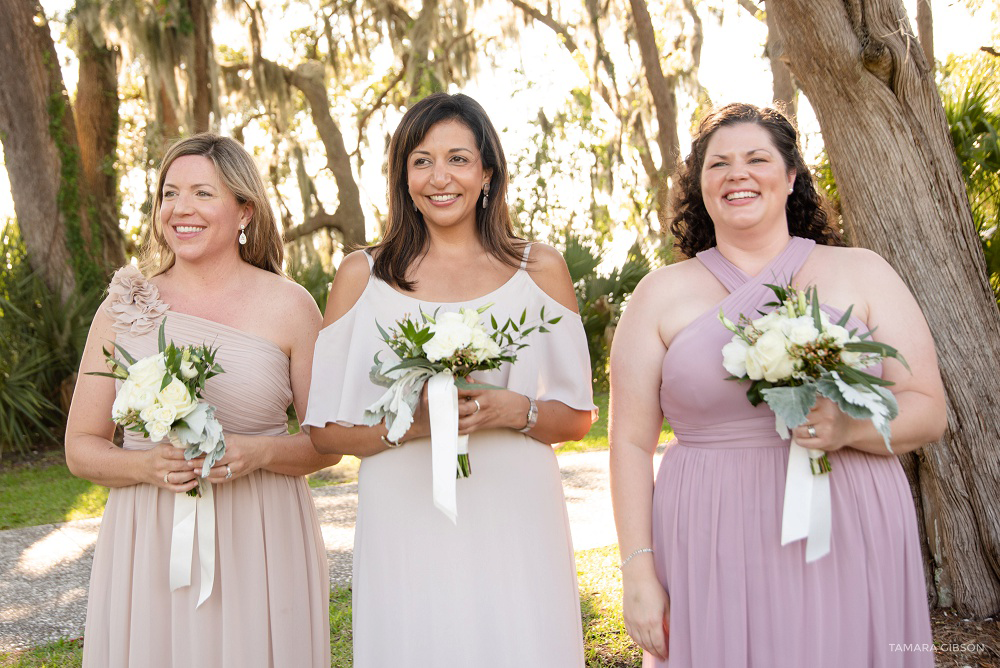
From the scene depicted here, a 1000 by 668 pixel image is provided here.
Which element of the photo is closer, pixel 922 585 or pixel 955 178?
pixel 922 585

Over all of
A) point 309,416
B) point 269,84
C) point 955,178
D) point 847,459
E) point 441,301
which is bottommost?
point 847,459

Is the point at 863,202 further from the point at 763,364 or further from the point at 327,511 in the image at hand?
the point at 327,511

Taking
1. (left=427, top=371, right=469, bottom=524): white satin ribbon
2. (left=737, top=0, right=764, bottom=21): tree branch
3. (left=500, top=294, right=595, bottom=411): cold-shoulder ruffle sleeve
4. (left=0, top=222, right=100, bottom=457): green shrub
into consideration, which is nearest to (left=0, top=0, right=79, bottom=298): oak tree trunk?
(left=0, top=222, right=100, bottom=457): green shrub

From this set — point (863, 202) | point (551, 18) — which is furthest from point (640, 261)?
point (863, 202)

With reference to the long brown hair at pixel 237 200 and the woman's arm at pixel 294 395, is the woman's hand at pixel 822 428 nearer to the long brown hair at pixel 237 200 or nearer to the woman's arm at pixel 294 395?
the woman's arm at pixel 294 395

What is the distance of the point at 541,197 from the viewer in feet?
70.1

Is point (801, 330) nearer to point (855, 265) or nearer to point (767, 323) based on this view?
point (767, 323)

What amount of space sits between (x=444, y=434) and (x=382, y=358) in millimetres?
466

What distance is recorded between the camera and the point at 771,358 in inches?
92.9

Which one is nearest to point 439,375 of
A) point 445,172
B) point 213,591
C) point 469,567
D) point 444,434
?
point 444,434

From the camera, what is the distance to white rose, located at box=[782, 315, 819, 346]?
7.64ft

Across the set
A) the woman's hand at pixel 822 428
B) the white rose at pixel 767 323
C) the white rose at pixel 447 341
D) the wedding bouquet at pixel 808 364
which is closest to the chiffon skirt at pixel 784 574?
the woman's hand at pixel 822 428

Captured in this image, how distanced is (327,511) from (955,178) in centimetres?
575

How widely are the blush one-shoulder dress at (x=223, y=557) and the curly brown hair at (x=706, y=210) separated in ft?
4.95
